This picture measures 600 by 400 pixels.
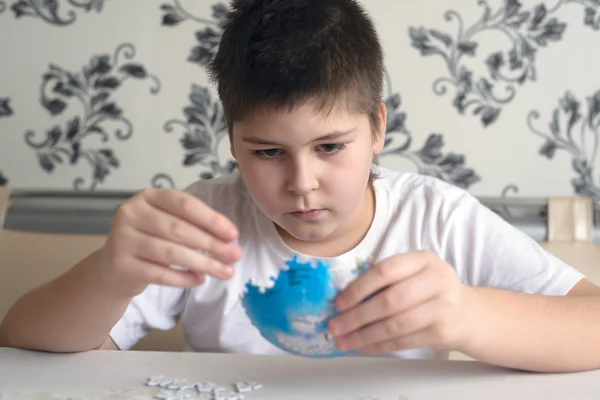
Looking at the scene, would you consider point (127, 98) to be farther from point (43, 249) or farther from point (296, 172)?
point (296, 172)

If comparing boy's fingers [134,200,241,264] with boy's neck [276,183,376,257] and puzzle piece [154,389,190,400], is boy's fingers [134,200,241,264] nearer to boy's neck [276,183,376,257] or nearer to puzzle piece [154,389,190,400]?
puzzle piece [154,389,190,400]

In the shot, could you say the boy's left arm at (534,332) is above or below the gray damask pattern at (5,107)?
below

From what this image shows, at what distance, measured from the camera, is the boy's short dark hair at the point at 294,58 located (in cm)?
76

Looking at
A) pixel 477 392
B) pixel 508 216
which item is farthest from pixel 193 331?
pixel 508 216

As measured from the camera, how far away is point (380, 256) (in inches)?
37.7

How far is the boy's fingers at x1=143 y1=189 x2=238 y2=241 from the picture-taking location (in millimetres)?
610

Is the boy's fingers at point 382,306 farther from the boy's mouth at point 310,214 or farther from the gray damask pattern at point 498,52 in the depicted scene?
the gray damask pattern at point 498,52

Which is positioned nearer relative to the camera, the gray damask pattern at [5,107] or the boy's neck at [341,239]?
the boy's neck at [341,239]

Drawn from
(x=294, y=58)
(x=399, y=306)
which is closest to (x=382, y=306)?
(x=399, y=306)

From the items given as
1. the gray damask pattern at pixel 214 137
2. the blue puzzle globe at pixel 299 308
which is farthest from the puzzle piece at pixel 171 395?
the gray damask pattern at pixel 214 137

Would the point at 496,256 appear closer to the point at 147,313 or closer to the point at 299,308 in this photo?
the point at 299,308

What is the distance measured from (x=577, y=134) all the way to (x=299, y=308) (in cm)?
112

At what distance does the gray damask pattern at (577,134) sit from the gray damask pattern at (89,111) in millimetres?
913

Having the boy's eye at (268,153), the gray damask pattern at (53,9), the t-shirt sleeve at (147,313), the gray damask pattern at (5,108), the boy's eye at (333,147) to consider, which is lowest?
the t-shirt sleeve at (147,313)
